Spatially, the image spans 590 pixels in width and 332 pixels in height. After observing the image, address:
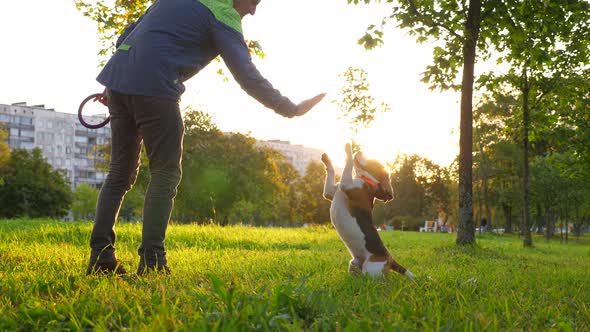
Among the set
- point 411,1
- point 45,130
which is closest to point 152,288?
point 411,1

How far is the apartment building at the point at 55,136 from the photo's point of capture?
109812 millimetres

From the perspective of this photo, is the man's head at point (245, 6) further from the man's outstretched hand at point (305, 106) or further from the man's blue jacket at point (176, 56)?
the man's outstretched hand at point (305, 106)

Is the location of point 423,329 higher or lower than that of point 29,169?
lower

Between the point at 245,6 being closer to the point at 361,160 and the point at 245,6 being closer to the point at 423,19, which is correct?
the point at 361,160

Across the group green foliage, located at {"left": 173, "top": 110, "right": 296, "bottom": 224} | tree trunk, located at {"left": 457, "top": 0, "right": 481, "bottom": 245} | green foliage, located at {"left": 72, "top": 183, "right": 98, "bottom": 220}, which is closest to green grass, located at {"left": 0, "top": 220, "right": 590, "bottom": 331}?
tree trunk, located at {"left": 457, "top": 0, "right": 481, "bottom": 245}

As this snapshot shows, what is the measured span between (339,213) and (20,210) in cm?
5487

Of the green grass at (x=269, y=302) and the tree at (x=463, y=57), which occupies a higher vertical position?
the tree at (x=463, y=57)

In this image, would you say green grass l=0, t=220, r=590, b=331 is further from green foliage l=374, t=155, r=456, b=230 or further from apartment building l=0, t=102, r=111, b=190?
apartment building l=0, t=102, r=111, b=190

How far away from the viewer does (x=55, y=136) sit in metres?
114

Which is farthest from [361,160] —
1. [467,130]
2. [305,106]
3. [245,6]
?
[467,130]

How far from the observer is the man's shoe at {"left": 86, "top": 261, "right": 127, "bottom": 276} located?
3789 mm

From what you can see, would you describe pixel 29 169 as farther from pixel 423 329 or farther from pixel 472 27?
pixel 423 329

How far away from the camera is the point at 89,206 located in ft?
316

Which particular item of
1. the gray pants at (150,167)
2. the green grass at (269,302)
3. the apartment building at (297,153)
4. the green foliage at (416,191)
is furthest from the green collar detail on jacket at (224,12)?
the apartment building at (297,153)
